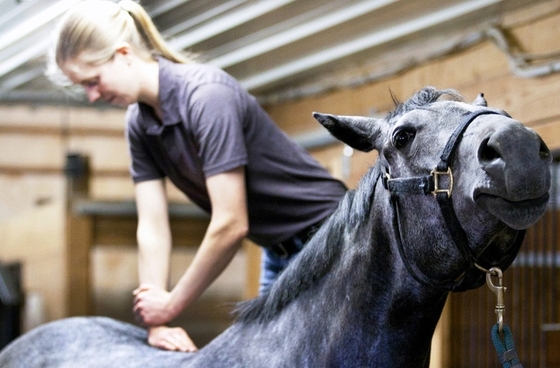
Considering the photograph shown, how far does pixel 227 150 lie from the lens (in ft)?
6.43

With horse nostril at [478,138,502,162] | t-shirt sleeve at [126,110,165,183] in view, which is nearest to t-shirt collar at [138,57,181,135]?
t-shirt sleeve at [126,110,165,183]

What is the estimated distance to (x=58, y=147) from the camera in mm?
5633

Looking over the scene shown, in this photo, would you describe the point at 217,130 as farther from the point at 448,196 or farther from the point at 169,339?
the point at 448,196

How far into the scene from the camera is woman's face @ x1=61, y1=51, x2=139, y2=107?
2.05 meters

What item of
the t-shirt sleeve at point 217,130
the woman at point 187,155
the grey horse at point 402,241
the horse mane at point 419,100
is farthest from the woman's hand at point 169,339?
the horse mane at point 419,100

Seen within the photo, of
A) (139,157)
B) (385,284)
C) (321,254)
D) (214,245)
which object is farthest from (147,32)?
(385,284)

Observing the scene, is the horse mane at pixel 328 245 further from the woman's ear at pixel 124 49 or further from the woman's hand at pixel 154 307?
the woman's ear at pixel 124 49

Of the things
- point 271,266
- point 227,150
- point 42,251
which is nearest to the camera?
→ point 227,150

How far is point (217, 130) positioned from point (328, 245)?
0.48 meters

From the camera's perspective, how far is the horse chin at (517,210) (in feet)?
4.15

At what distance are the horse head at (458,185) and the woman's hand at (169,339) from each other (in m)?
0.75

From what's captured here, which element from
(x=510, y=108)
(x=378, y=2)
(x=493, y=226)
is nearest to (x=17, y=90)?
(x=378, y=2)

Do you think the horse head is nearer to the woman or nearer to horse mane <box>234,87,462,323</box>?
horse mane <box>234,87,462,323</box>

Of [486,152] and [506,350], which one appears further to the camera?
[506,350]
